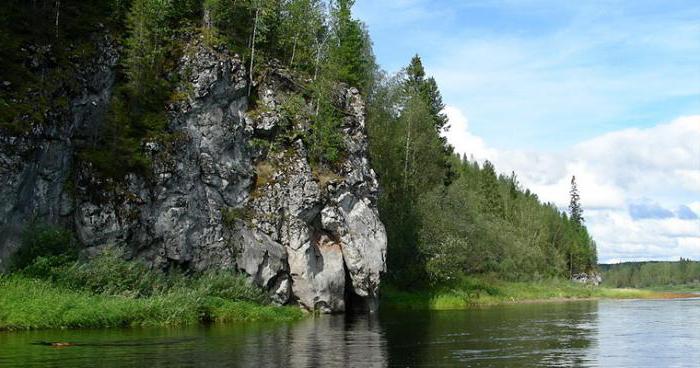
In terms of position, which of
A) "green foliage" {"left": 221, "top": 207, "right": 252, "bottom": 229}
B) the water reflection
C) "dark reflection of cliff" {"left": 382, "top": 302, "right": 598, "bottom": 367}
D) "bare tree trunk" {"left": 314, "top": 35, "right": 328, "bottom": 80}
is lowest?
"dark reflection of cliff" {"left": 382, "top": 302, "right": 598, "bottom": 367}

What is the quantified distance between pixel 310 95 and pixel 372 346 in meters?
38.6

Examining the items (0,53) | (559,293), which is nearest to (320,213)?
(0,53)

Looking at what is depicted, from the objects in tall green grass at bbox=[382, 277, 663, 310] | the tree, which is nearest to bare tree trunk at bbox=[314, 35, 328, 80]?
tall green grass at bbox=[382, 277, 663, 310]

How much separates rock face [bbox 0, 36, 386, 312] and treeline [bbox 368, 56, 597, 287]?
10.1 meters

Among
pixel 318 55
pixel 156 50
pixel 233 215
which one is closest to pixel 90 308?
pixel 233 215

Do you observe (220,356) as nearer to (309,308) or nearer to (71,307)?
(71,307)

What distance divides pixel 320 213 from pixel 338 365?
3619 centimetres

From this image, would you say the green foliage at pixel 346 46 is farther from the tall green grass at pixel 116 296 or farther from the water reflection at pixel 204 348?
the water reflection at pixel 204 348

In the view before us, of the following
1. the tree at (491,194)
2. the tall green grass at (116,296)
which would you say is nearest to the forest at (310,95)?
the tall green grass at (116,296)

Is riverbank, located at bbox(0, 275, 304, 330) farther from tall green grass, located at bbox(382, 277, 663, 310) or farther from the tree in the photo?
the tree

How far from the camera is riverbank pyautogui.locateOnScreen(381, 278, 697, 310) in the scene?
2928 inches

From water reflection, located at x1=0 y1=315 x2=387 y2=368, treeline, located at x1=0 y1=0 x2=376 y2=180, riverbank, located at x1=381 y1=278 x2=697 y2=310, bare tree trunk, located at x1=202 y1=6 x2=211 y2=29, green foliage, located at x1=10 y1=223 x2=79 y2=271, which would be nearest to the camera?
water reflection, located at x1=0 y1=315 x2=387 y2=368

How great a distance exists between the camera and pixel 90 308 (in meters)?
41.9

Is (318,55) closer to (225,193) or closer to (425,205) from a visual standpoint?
(425,205)
